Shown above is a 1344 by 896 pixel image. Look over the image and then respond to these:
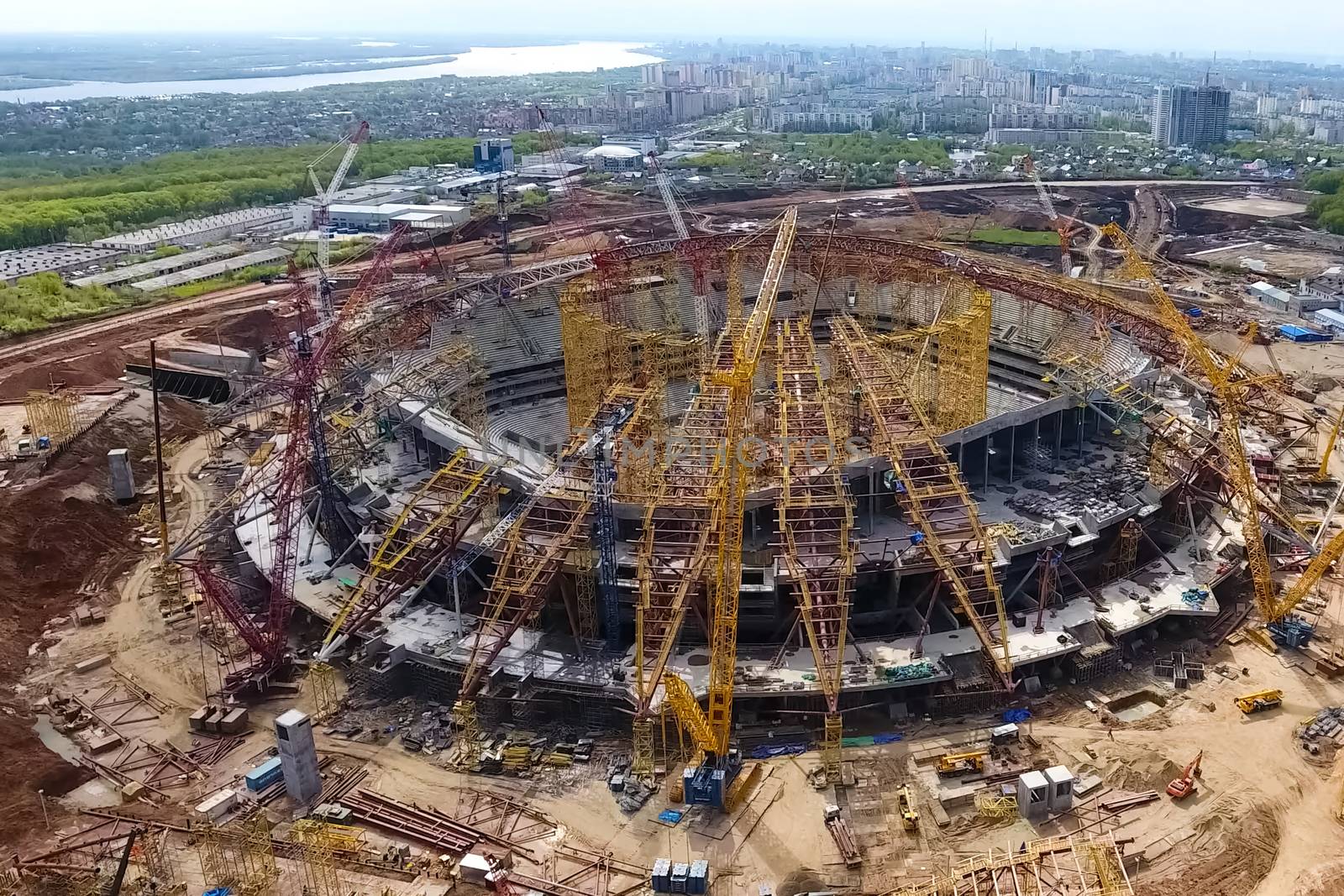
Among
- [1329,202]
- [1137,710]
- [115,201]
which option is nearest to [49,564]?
[1137,710]

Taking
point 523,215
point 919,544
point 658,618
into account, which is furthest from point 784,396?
point 523,215

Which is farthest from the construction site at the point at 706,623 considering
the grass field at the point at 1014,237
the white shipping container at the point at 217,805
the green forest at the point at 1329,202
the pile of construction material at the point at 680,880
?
the green forest at the point at 1329,202

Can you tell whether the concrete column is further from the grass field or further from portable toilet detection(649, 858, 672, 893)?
the grass field

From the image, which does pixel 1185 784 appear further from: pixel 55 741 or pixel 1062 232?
pixel 1062 232

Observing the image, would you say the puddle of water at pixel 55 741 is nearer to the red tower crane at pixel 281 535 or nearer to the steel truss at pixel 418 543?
the red tower crane at pixel 281 535

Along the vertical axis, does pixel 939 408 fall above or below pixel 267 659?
above

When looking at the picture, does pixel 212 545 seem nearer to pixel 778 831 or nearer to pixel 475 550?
pixel 475 550
